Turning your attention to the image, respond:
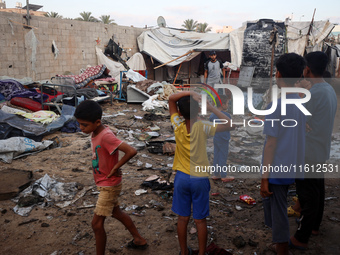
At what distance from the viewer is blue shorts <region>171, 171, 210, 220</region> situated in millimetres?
2156

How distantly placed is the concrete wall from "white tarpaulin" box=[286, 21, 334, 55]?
8311mm

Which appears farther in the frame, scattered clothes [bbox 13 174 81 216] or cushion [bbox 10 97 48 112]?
cushion [bbox 10 97 48 112]

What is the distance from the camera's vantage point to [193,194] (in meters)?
2.18

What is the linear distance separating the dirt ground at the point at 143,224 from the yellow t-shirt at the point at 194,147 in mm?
915

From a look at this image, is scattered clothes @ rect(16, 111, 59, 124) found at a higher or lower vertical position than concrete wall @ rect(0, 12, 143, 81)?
lower

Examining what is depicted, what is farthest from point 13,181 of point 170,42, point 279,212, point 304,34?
point 170,42

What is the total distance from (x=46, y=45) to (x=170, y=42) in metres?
6.35

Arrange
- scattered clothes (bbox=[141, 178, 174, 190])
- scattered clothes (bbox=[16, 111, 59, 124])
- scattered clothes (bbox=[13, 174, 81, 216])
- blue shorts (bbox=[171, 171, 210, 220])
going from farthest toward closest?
scattered clothes (bbox=[16, 111, 59, 124]) → scattered clothes (bbox=[141, 178, 174, 190]) → scattered clothes (bbox=[13, 174, 81, 216]) → blue shorts (bbox=[171, 171, 210, 220])

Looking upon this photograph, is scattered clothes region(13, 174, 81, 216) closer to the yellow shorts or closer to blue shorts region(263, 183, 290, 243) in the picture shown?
the yellow shorts

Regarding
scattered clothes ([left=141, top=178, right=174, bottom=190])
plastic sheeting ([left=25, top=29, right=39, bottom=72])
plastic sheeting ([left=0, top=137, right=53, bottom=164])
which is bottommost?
scattered clothes ([left=141, top=178, right=174, bottom=190])

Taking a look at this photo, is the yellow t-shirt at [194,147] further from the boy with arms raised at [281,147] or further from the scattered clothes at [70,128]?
the scattered clothes at [70,128]

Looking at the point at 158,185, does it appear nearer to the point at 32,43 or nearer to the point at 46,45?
the point at 32,43

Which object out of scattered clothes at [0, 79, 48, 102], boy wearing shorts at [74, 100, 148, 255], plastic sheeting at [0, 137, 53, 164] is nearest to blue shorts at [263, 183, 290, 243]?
boy wearing shorts at [74, 100, 148, 255]

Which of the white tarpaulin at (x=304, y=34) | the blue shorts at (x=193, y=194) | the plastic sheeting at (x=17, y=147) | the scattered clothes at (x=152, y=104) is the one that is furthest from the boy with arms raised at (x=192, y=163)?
the white tarpaulin at (x=304, y=34)
